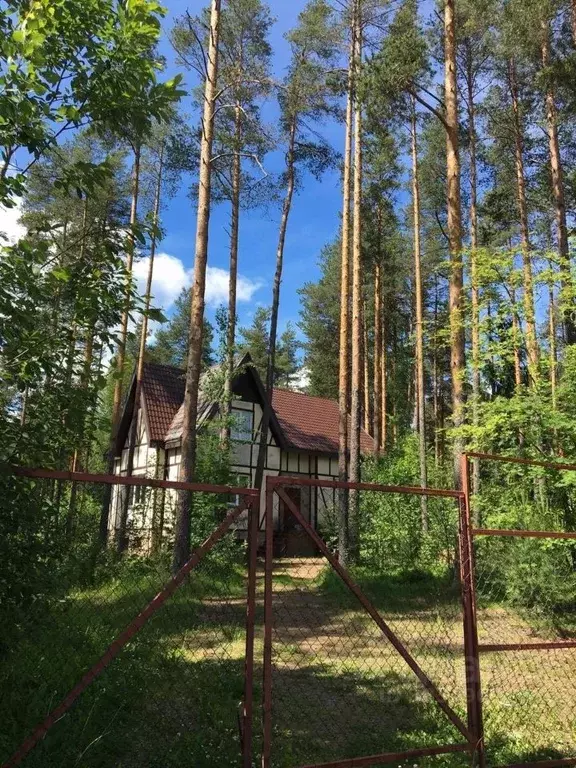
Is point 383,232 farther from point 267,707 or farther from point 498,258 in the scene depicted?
point 267,707

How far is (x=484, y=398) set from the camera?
9.61m

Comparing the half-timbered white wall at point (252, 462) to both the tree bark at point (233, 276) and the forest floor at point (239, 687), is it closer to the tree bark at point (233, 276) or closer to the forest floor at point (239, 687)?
the tree bark at point (233, 276)

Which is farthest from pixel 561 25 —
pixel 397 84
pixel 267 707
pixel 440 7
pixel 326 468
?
pixel 267 707

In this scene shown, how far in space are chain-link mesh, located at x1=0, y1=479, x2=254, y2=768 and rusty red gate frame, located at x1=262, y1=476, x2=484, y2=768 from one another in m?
0.97

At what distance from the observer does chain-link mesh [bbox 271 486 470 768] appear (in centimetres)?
461

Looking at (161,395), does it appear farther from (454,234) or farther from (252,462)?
(454,234)

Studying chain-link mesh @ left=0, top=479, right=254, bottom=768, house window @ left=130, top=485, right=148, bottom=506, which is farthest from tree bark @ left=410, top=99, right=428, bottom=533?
chain-link mesh @ left=0, top=479, right=254, bottom=768

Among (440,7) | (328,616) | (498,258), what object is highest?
(440,7)

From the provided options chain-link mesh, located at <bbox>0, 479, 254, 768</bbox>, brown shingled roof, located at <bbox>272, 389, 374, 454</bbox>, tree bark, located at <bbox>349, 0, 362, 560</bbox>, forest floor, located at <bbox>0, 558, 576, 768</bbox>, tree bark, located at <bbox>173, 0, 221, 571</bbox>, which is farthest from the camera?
brown shingled roof, located at <bbox>272, 389, 374, 454</bbox>

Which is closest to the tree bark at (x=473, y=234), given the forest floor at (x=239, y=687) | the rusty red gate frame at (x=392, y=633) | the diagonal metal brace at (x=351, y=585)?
the forest floor at (x=239, y=687)

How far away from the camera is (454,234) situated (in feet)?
34.8

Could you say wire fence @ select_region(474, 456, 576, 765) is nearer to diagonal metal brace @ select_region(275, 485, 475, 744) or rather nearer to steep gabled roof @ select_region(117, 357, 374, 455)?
diagonal metal brace @ select_region(275, 485, 475, 744)

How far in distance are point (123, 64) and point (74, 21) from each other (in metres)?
0.31

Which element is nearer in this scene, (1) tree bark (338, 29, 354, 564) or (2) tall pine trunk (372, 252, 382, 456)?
(1) tree bark (338, 29, 354, 564)
